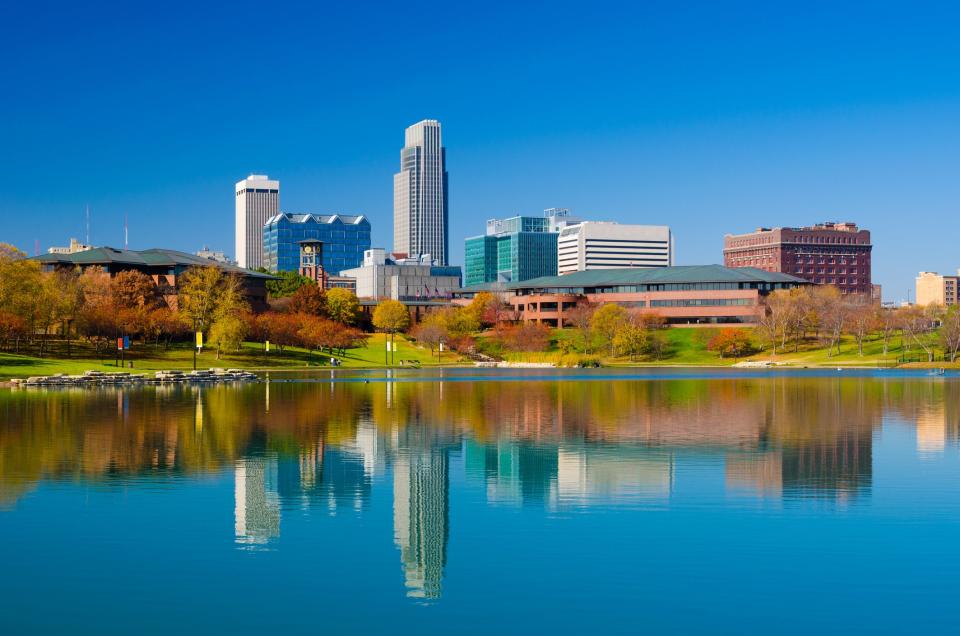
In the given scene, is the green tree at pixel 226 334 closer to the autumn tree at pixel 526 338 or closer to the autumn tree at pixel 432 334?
the autumn tree at pixel 432 334

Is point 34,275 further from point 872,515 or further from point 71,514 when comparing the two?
point 872,515

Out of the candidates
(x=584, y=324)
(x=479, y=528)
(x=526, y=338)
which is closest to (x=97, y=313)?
(x=526, y=338)

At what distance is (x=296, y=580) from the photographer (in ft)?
65.1

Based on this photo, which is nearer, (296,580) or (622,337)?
(296,580)

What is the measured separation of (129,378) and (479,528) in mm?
79069

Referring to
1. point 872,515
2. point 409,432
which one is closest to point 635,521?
point 872,515

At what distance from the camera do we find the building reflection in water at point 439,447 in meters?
28.6

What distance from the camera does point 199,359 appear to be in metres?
130

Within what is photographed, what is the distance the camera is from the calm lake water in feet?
58.7

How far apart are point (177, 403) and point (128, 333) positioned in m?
70.2

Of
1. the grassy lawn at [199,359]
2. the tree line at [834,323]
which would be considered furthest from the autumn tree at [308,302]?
the tree line at [834,323]

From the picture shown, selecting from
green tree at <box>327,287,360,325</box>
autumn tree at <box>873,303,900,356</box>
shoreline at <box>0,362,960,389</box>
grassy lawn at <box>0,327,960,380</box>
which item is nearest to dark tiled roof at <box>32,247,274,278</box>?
green tree at <box>327,287,360,325</box>

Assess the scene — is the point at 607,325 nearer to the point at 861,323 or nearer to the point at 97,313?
the point at 861,323

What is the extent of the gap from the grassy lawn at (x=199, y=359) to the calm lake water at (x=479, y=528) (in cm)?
5799
